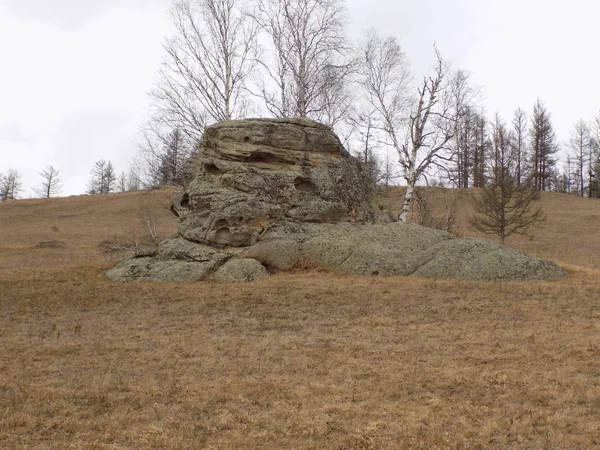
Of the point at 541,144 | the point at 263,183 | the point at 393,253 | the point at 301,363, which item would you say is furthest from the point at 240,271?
the point at 541,144

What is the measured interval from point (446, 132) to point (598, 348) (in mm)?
15301

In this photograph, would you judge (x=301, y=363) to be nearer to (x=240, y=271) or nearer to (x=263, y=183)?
(x=240, y=271)

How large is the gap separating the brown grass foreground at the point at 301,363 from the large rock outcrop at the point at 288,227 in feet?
2.74

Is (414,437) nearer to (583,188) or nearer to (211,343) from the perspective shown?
(211,343)

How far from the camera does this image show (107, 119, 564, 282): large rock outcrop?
45.3 ft

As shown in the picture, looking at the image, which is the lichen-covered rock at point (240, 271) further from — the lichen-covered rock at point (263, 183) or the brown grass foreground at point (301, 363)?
the lichen-covered rock at point (263, 183)

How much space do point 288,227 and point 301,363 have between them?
8.01 meters

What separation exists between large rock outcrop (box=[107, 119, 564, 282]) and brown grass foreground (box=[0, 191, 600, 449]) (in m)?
0.83

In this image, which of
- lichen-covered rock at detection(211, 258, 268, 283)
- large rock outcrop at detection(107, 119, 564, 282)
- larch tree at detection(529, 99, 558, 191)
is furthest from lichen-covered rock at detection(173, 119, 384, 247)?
larch tree at detection(529, 99, 558, 191)

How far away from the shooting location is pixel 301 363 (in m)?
7.39

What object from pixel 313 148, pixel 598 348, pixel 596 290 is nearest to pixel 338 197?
pixel 313 148

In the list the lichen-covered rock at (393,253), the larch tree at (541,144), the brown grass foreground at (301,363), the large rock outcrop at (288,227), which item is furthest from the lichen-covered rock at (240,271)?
the larch tree at (541,144)

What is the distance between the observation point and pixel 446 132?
856 inches

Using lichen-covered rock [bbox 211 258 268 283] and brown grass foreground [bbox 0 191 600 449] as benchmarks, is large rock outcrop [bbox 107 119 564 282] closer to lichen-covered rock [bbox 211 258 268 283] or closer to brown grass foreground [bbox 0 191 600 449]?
lichen-covered rock [bbox 211 258 268 283]
